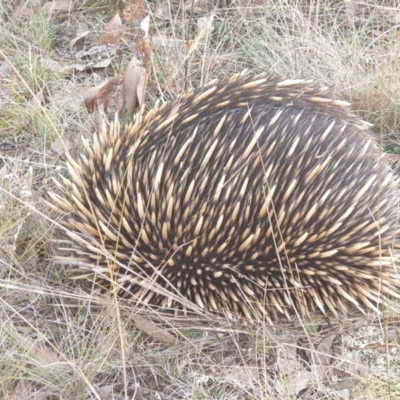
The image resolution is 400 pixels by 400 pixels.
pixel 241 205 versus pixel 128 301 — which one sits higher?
pixel 241 205

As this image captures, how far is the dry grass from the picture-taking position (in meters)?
2.22

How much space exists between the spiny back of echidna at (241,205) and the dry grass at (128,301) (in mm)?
124

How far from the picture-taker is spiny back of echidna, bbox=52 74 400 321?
231 cm

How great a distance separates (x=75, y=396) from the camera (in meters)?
Answer: 2.17

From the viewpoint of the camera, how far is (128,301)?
2.35 metres

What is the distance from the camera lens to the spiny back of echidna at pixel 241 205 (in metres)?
2.31

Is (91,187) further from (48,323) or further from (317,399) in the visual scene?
(317,399)

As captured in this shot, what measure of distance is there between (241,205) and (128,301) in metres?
0.47

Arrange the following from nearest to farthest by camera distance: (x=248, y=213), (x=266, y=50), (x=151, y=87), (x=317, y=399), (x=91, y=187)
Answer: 1. (x=317, y=399)
2. (x=248, y=213)
3. (x=91, y=187)
4. (x=151, y=87)
5. (x=266, y=50)

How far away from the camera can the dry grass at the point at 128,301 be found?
2.22 metres

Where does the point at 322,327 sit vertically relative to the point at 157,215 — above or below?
below

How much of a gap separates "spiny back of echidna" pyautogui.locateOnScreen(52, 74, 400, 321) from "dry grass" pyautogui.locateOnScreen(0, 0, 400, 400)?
124 mm

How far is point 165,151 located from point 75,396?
2.62 feet

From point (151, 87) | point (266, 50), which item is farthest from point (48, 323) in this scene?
point (266, 50)
